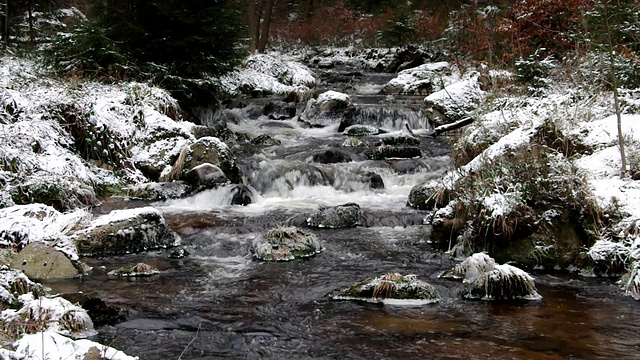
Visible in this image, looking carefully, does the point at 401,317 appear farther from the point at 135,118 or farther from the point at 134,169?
the point at 135,118

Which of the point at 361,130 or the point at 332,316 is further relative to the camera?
the point at 361,130

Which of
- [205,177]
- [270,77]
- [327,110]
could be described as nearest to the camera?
[205,177]

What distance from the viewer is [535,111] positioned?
31.3 feet

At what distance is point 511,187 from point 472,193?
1.57 ft

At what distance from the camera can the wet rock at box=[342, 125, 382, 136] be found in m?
14.8

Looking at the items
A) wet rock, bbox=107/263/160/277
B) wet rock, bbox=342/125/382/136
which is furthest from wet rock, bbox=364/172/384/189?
wet rock, bbox=107/263/160/277

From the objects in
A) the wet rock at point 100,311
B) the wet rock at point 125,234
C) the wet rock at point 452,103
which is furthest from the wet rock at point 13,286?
the wet rock at point 452,103

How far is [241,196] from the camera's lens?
10.2 meters

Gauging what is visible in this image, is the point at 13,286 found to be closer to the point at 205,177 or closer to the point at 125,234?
the point at 125,234

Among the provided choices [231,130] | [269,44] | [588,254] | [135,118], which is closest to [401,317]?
[588,254]

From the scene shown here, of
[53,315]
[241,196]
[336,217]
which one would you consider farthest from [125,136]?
[53,315]

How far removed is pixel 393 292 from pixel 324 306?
683 millimetres

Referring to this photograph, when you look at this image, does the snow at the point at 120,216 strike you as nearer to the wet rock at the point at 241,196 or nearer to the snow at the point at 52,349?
the wet rock at the point at 241,196

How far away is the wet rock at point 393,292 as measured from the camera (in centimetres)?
573
